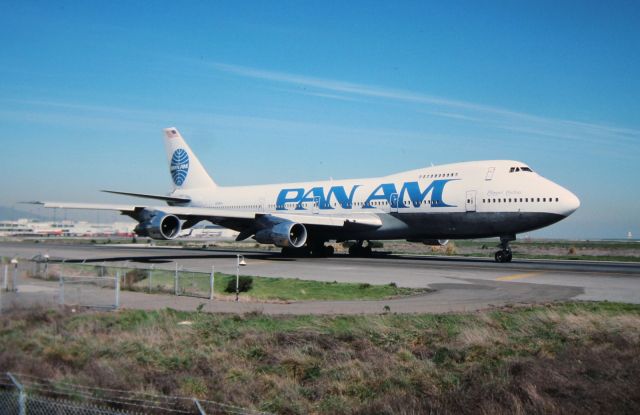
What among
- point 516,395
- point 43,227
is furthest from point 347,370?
point 43,227

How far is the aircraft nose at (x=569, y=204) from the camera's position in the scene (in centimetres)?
3162

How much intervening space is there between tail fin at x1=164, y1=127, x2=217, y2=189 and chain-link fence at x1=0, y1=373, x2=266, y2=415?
44867mm

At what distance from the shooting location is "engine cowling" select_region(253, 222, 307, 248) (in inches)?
1432

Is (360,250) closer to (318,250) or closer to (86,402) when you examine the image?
(318,250)

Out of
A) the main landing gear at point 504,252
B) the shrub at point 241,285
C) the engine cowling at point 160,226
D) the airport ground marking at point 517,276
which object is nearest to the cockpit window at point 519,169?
the main landing gear at point 504,252

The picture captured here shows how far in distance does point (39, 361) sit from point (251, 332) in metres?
4.53

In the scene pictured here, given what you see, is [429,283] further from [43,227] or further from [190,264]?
[43,227]

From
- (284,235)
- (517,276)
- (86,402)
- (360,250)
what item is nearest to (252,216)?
(284,235)

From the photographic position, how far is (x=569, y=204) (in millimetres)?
31594

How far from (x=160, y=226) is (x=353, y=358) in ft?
81.1

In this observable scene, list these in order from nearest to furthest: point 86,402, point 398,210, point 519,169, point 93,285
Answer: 1. point 86,402
2. point 93,285
3. point 519,169
4. point 398,210

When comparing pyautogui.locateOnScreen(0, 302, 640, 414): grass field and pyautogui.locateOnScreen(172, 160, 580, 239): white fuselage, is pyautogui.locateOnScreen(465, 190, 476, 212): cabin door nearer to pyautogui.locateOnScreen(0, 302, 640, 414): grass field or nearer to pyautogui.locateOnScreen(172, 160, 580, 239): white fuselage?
pyautogui.locateOnScreen(172, 160, 580, 239): white fuselage

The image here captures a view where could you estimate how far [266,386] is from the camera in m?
10.9

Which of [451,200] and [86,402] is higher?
[451,200]
